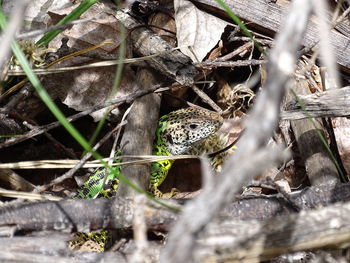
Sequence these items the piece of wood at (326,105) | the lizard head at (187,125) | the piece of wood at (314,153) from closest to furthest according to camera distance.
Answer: the piece of wood at (326,105), the piece of wood at (314,153), the lizard head at (187,125)

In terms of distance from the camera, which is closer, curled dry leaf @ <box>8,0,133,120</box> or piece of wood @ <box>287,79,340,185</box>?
piece of wood @ <box>287,79,340,185</box>

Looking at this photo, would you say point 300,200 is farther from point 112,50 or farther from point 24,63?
point 112,50

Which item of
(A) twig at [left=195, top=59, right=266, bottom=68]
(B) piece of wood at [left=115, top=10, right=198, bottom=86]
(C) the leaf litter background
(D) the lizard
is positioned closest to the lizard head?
(D) the lizard

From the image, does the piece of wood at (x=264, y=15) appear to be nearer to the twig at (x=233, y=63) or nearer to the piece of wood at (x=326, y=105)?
the twig at (x=233, y=63)

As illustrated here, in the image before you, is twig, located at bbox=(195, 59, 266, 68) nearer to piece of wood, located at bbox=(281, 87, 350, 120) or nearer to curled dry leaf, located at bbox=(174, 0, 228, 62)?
curled dry leaf, located at bbox=(174, 0, 228, 62)

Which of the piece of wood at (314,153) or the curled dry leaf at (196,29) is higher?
the curled dry leaf at (196,29)

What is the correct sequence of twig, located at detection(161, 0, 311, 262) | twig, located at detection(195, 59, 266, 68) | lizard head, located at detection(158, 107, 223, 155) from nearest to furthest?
twig, located at detection(161, 0, 311, 262) → twig, located at detection(195, 59, 266, 68) → lizard head, located at detection(158, 107, 223, 155)

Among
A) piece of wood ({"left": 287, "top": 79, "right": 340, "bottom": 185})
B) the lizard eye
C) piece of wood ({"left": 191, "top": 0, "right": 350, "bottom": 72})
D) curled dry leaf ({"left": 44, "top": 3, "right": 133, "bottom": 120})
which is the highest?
piece of wood ({"left": 191, "top": 0, "right": 350, "bottom": 72})

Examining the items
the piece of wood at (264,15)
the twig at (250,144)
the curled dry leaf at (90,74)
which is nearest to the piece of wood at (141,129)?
the curled dry leaf at (90,74)

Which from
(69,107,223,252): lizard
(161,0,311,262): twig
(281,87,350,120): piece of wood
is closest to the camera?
(161,0,311,262): twig
